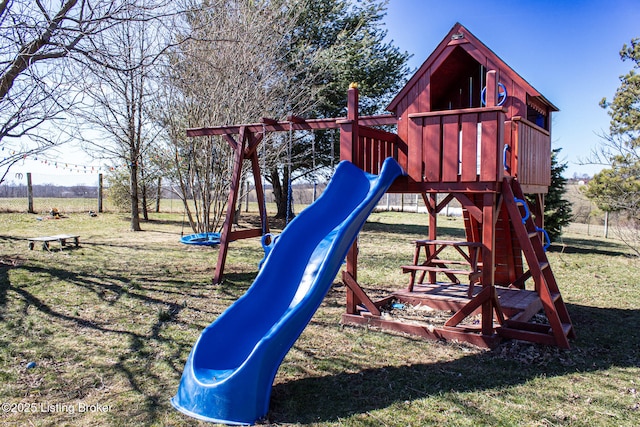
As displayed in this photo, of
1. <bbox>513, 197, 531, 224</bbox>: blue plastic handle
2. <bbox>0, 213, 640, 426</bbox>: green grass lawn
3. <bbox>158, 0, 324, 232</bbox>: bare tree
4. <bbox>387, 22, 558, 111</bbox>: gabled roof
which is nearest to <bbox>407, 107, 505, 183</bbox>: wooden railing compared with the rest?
<bbox>513, 197, 531, 224</bbox>: blue plastic handle

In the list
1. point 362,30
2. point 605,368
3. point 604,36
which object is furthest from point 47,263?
point 604,36

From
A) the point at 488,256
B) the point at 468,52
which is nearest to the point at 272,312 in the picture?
the point at 488,256

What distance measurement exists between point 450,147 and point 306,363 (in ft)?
9.49

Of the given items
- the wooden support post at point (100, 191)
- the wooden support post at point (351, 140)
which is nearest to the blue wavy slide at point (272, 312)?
the wooden support post at point (351, 140)

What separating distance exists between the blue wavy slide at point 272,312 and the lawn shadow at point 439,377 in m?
0.34

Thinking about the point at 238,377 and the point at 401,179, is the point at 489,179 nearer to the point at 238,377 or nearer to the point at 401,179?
the point at 401,179

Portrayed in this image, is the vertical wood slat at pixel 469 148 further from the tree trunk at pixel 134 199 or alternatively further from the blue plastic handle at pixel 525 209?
the tree trunk at pixel 134 199

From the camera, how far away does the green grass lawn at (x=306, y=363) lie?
3578 millimetres

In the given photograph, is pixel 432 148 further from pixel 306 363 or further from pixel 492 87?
pixel 306 363

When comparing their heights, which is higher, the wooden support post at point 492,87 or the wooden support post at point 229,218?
the wooden support post at point 492,87

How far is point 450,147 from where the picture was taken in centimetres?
553

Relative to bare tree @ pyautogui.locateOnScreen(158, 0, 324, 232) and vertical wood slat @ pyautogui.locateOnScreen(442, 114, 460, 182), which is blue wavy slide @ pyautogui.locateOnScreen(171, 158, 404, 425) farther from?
bare tree @ pyautogui.locateOnScreen(158, 0, 324, 232)

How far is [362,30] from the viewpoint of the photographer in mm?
17969

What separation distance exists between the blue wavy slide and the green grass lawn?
8.7 inches
